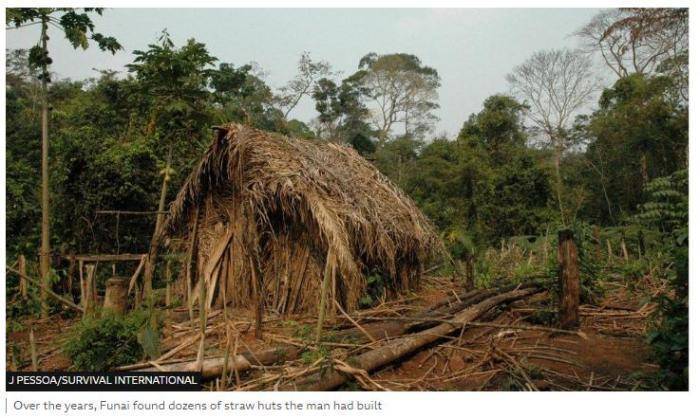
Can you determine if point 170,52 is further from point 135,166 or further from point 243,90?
point 243,90

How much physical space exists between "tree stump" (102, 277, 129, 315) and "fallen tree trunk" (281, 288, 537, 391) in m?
3.03

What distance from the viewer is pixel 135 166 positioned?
35.6 feet

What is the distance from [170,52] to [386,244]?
515 centimetres

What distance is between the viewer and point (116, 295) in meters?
6.11

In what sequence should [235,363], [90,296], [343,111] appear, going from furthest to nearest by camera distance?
1. [343,111]
2. [90,296]
3. [235,363]

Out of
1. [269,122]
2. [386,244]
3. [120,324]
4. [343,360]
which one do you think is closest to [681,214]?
[343,360]

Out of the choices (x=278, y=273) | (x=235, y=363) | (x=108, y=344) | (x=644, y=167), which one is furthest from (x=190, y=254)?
(x=644, y=167)

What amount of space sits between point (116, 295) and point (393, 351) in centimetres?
361

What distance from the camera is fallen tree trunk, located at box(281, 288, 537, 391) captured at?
4.16 m

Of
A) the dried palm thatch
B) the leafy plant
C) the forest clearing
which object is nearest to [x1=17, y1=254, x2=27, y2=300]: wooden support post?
the forest clearing

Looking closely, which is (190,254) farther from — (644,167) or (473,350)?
(644,167)

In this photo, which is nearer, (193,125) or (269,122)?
(193,125)

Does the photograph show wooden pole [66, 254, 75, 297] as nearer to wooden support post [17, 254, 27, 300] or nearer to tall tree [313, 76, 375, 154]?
wooden support post [17, 254, 27, 300]
